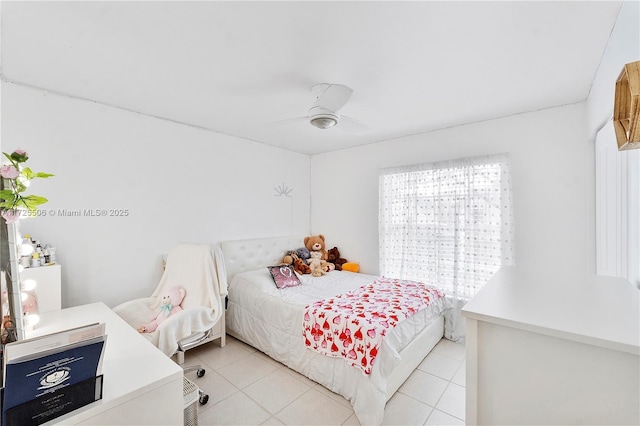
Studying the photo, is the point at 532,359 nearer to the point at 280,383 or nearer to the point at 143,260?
the point at 280,383

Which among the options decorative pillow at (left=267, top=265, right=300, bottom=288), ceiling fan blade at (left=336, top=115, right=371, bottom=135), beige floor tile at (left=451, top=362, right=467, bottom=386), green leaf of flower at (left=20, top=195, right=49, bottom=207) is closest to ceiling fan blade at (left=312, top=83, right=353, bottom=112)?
ceiling fan blade at (left=336, top=115, right=371, bottom=135)

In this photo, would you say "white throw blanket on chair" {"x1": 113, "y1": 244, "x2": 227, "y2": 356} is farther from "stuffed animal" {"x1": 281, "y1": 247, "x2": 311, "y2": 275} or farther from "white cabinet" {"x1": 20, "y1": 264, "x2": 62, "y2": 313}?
"stuffed animal" {"x1": 281, "y1": 247, "x2": 311, "y2": 275}

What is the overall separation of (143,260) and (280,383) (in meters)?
1.78

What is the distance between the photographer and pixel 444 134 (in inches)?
127

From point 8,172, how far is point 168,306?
1.55 metres

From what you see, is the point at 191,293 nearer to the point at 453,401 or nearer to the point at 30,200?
the point at 30,200

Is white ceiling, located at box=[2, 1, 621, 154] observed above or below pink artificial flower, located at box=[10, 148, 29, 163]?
above

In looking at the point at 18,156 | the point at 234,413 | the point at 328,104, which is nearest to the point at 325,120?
the point at 328,104

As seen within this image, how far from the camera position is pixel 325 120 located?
2104 mm

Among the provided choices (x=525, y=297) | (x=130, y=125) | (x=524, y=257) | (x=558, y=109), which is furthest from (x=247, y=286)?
(x=558, y=109)

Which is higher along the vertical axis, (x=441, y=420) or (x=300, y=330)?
(x=300, y=330)

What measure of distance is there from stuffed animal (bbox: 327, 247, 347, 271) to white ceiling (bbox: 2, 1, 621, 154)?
2.16 m

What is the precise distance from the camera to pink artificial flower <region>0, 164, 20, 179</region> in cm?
114

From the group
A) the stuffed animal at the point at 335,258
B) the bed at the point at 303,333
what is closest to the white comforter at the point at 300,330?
the bed at the point at 303,333
